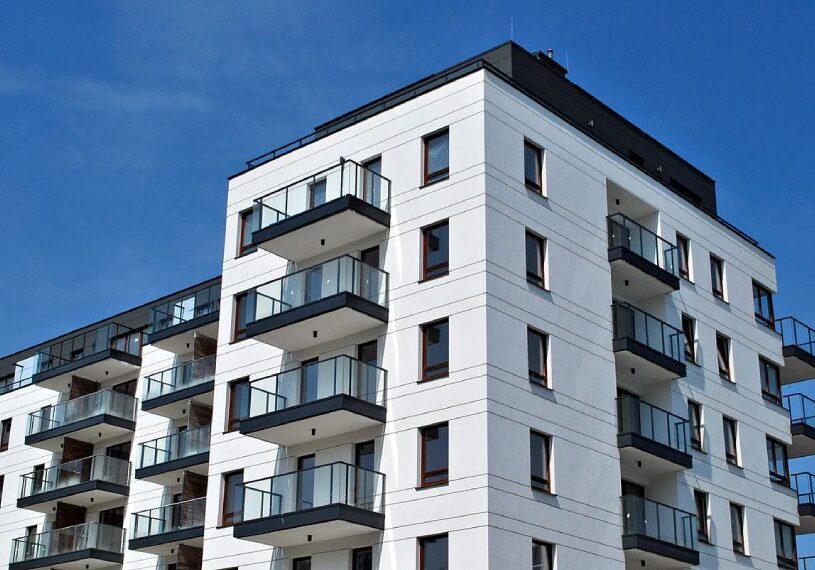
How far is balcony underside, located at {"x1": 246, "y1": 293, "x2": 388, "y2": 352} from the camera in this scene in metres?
33.9

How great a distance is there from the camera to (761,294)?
147 ft

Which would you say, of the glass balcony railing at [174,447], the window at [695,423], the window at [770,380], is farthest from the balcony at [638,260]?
the glass balcony railing at [174,447]

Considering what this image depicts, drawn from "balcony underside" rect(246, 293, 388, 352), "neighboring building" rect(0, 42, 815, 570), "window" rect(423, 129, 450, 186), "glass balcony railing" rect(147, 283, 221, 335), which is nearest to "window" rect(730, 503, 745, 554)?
"neighboring building" rect(0, 42, 815, 570)

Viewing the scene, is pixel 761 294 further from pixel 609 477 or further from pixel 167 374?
pixel 167 374

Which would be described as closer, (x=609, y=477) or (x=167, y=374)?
(x=609, y=477)

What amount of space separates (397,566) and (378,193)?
415 inches

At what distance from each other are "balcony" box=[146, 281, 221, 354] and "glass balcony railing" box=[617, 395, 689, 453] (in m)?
15.9

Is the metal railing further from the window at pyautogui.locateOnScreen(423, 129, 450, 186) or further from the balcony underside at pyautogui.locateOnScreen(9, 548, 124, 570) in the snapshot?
the balcony underside at pyautogui.locateOnScreen(9, 548, 124, 570)

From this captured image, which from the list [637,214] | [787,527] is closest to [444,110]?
[637,214]

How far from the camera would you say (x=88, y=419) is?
49625 millimetres

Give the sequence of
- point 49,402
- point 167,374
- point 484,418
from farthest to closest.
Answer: point 49,402, point 167,374, point 484,418

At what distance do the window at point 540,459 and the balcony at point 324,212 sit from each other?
7.41 metres

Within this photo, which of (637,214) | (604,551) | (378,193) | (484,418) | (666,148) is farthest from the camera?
(666,148)

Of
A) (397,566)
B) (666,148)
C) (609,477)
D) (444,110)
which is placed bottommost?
(397,566)
